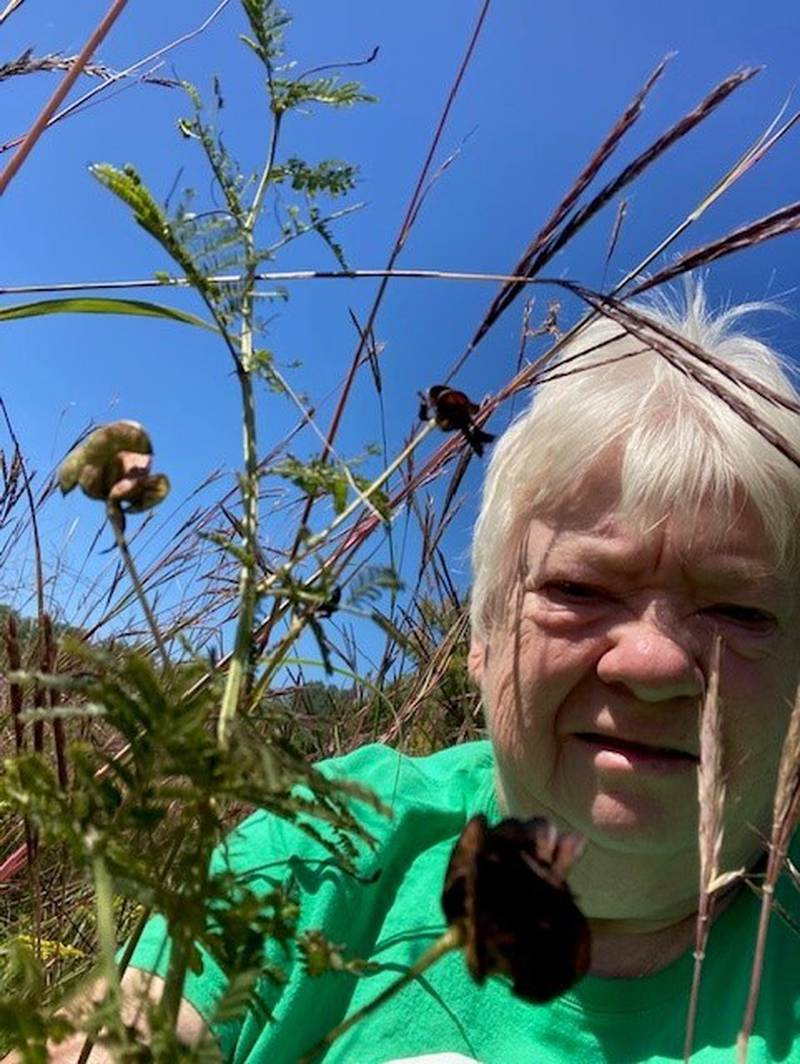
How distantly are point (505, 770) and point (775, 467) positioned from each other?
62 centimetres

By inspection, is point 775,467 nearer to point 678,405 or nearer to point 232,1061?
point 678,405

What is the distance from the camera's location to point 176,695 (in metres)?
0.40

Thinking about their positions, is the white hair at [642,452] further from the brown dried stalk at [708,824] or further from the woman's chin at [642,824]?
the brown dried stalk at [708,824]

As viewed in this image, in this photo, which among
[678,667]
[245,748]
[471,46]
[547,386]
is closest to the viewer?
[245,748]

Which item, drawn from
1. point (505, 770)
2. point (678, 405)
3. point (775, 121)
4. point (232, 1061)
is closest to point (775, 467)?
point (678, 405)

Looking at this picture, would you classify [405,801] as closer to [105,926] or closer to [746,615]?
[746,615]

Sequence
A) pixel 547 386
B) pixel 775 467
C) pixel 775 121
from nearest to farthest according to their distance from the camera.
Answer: pixel 775 121 < pixel 775 467 < pixel 547 386

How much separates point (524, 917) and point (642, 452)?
1396 mm

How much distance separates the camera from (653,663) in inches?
60.6

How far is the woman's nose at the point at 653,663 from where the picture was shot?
5.04 ft

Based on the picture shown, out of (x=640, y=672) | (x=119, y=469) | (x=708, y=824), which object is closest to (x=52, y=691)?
(x=119, y=469)

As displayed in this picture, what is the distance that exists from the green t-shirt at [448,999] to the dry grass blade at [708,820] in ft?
2.73

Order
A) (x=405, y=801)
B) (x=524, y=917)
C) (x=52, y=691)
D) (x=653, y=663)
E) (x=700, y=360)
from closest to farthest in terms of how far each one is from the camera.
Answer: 1. (x=524, y=917)
2. (x=700, y=360)
3. (x=52, y=691)
4. (x=653, y=663)
5. (x=405, y=801)

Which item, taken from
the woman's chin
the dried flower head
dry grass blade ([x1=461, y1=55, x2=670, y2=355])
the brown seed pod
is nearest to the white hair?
the woman's chin
